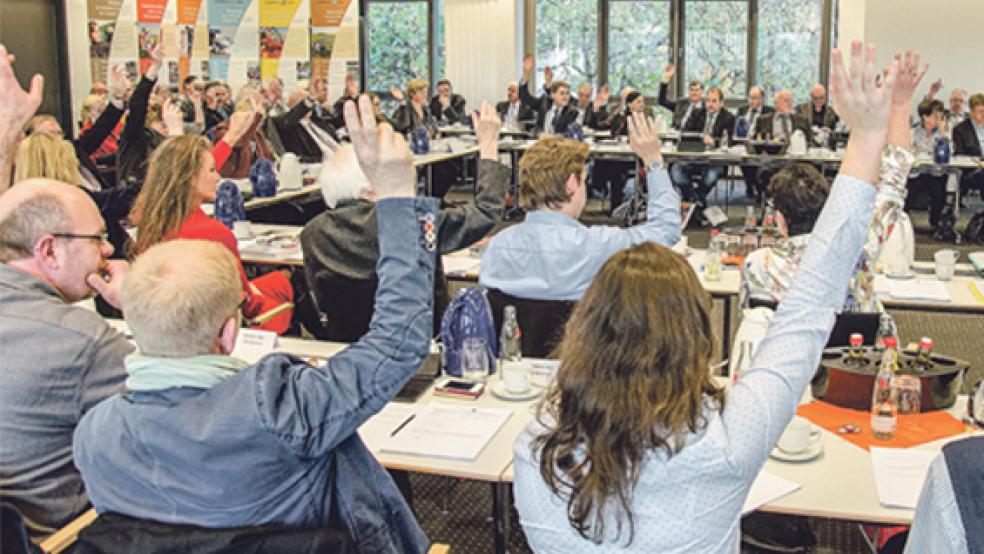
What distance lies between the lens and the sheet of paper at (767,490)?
1997 mm

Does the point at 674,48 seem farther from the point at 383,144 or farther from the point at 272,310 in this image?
the point at 383,144

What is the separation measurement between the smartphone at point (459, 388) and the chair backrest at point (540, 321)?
16.8 inches

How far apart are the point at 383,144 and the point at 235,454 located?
533mm

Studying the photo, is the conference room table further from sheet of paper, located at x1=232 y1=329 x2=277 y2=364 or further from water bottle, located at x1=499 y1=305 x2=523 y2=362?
sheet of paper, located at x1=232 y1=329 x2=277 y2=364

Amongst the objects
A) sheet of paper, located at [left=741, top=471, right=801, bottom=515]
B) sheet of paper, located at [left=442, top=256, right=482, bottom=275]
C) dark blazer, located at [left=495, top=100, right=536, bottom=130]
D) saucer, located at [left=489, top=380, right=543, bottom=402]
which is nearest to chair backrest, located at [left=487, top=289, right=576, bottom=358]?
saucer, located at [left=489, top=380, right=543, bottom=402]

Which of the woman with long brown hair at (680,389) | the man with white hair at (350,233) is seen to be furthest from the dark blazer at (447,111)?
the woman with long brown hair at (680,389)

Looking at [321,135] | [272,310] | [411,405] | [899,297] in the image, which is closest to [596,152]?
[321,135]

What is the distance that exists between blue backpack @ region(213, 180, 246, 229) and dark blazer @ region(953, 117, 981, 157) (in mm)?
7393

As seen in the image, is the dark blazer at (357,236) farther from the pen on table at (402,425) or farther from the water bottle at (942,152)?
the water bottle at (942,152)

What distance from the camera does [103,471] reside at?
5.22 ft

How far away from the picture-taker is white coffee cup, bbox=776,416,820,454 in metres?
2.21

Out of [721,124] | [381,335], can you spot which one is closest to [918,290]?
[381,335]

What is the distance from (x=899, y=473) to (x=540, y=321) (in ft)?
4.19

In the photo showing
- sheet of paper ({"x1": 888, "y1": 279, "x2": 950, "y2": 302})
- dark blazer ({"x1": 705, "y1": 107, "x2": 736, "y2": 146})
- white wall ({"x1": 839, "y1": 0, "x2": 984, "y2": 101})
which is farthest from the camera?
white wall ({"x1": 839, "y1": 0, "x2": 984, "y2": 101})
